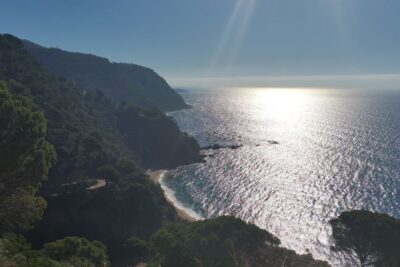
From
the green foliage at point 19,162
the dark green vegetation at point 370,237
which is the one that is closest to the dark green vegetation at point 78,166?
the green foliage at point 19,162

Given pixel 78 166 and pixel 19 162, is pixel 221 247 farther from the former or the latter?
pixel 78 166

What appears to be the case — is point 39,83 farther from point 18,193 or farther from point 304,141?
point 304,141

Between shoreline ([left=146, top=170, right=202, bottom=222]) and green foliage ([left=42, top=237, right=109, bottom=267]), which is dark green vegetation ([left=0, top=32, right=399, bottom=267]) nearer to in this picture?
green foliage ([left=42, top=237, right=109, bottom=267])

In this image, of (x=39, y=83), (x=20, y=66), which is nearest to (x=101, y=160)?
(x=39, y=83)

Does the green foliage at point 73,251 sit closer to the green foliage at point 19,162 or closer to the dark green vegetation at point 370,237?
the green foliage at point 19,162

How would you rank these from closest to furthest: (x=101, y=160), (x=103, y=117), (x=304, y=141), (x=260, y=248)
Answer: (x=260, y=248) → (x=101, y=160) → (x=103, y=117) → (x=304, y=141)

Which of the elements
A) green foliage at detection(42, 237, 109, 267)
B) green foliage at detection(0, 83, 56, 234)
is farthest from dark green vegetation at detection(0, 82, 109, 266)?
green foliage at detection(42, 237, 109, 267)
